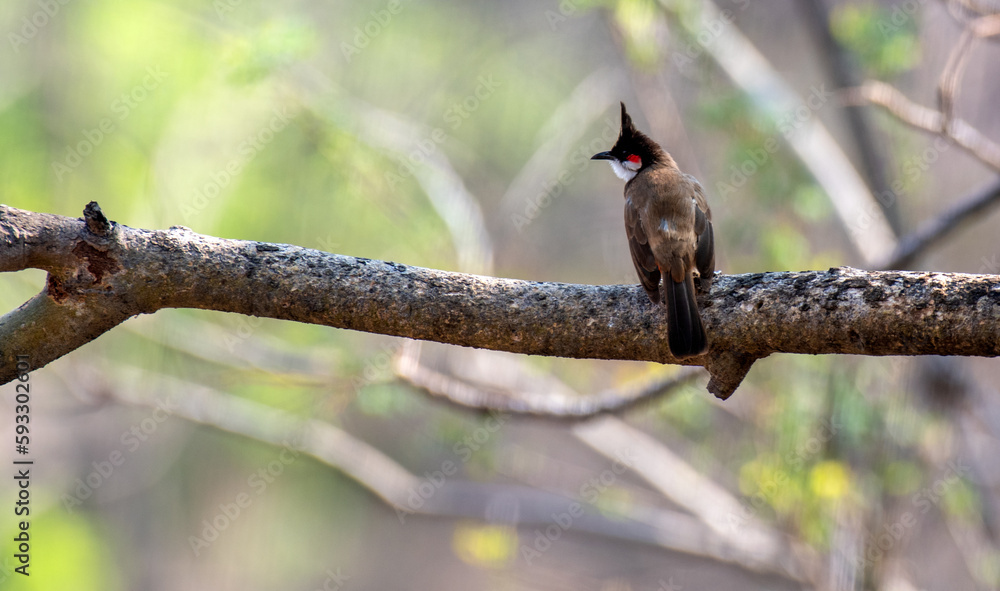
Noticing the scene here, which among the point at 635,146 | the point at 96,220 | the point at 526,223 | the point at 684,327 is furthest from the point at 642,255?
the point at 526,223

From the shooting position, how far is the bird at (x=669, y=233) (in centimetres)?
217

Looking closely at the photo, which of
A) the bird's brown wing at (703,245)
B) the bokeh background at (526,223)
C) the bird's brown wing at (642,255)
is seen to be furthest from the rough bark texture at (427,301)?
the bokeh background at (526,223)

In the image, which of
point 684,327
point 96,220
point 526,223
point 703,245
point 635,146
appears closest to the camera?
point 96,220

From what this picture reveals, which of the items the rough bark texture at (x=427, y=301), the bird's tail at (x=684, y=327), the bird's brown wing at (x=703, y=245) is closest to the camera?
the rough bark texture at (x=427, y=301)

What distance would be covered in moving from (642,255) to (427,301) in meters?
1.03

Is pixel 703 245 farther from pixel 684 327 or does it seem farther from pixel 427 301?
pixel 427 301

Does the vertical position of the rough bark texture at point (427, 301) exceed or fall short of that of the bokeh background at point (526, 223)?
it falls short

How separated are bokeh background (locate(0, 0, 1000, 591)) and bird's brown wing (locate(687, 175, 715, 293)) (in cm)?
138

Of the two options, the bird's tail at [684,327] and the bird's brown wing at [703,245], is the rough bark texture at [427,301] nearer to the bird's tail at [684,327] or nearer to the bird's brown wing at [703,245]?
the bird's tail at [684,327]

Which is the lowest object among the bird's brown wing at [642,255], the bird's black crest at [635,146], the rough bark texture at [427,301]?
the rough bark texture at [427,301]

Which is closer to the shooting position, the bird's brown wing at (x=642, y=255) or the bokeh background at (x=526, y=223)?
the bird's brown wing at (x=642, y=255)

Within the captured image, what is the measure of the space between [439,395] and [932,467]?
3.75 m

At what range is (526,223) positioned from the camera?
6.66 meters

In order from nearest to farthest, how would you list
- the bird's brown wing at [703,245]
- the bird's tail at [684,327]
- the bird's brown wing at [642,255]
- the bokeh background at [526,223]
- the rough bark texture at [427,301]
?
the rough bark texture at [427,301], the bird's tail at [684,327], the bird's brown wing at [642,255], the bird's brown wing at [703,245], the bokeh background at [526,223]
